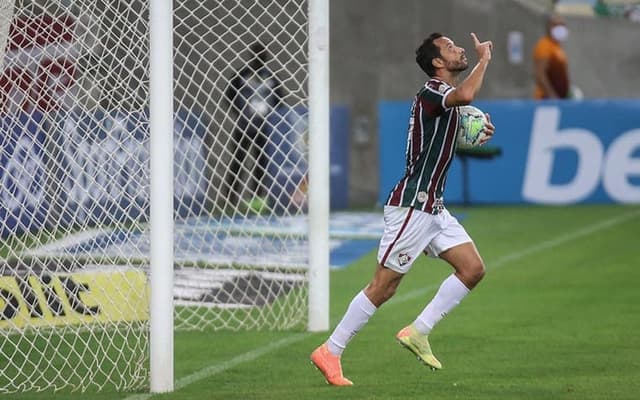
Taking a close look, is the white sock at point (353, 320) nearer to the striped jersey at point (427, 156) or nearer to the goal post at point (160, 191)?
the striped jersey at point (427, 156)

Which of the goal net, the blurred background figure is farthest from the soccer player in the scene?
the blurred background figure

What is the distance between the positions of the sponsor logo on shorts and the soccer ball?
68cm

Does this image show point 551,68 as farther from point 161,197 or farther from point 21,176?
point 161,197

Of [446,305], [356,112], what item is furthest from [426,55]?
[356,112]

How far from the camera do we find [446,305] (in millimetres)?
8312

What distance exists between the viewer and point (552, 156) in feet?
71.6

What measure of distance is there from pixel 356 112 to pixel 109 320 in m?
17.1

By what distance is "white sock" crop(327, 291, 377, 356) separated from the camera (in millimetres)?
8203

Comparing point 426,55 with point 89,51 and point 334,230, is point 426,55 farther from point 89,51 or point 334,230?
point 334,230

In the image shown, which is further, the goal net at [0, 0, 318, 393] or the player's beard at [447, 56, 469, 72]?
the goal net at [0, 0, 318, 393]

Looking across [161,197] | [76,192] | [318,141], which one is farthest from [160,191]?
[318,141]

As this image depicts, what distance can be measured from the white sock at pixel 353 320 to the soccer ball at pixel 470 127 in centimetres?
99

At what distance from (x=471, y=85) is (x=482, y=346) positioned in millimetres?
2498

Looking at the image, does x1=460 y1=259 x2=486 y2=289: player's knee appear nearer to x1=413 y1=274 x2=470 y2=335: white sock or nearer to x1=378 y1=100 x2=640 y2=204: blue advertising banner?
x1=413 y1=274 x2=470 y2=335: white sock
